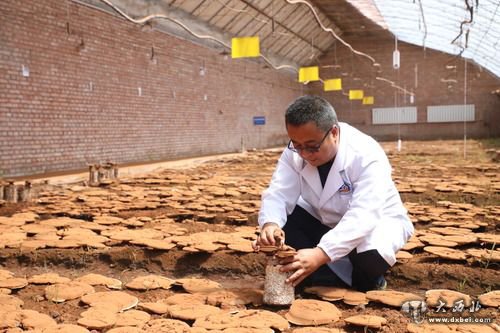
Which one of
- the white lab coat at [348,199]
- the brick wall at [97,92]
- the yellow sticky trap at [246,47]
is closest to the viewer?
the white lab coat at [348,199]

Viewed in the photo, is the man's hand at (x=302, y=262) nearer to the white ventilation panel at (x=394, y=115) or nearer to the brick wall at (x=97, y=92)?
the brick wall at (x=97, y=92)

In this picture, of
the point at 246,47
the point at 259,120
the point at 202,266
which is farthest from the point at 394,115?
the point at 202,266

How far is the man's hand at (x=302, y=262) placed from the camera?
2047 millimetres

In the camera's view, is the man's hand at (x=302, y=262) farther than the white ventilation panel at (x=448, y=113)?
No

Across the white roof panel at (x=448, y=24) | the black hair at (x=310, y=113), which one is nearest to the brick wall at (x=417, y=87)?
the white roof panel at (x=448, y=24)

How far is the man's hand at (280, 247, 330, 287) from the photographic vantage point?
2047mm

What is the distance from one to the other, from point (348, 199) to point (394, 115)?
2482 centimetres

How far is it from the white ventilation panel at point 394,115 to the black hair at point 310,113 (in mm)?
24554

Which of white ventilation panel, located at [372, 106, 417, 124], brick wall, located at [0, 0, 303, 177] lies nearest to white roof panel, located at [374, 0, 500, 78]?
white ventilation panel, located at [372, 106, 417, 124]

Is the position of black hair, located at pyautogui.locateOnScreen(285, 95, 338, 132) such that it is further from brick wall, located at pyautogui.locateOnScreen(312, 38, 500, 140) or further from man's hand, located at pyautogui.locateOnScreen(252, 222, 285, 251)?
brick wall, located at pyautogui.locateOnScreen(312, 38, 500, 140)

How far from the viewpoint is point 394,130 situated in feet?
85.5

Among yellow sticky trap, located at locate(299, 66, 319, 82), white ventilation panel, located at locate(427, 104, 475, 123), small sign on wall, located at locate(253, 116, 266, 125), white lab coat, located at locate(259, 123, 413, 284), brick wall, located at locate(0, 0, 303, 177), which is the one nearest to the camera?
white lab coat, located at locate(259, 123, 413, 284)

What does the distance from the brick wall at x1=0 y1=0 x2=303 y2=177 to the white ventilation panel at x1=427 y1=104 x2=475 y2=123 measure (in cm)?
1293

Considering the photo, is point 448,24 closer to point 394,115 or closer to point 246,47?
point 394,115
